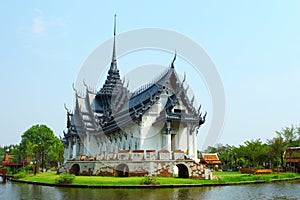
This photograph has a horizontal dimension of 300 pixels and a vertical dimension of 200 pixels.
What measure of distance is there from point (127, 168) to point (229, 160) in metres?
38.7

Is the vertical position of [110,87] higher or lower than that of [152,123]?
higher

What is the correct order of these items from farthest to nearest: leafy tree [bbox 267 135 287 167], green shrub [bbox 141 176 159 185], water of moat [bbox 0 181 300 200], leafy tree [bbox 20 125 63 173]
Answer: leafy tree [bbox 20 125 63 173] → leafy tree [bbox 267 135 287 167] → green shrub [bbox 141 176 159 185] → water of moat [bbox 0 181 300 200]

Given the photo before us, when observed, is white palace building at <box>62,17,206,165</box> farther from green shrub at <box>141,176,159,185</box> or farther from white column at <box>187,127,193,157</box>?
green shrub at <box>141,176,159,185</box>

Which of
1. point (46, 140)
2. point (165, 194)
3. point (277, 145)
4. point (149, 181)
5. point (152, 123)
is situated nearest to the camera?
point (165, 194)

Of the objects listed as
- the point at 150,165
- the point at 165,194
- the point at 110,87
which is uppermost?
the point at 110,87

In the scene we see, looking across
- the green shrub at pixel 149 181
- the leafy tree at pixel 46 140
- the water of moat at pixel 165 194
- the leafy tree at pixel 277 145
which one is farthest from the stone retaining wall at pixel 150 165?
the leafy tree at pixel 46 140

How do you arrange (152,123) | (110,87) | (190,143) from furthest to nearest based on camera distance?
(110,87), (190,143), (152,123)

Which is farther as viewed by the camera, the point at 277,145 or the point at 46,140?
the point at 46,140

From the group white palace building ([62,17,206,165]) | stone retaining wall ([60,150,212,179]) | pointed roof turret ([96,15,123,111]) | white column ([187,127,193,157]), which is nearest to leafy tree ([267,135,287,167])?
white palace building ([62,17,206,165])

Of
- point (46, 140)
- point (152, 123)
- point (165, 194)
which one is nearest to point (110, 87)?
point (152, 123)

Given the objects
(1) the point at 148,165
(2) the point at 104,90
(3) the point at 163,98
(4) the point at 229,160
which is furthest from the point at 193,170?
(4) the point at 229,160

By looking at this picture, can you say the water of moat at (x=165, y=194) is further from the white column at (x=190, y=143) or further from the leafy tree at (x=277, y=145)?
the leafy tree at (x=277, y=145)

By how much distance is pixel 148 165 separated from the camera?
25219 mm

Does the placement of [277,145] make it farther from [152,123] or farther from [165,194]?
[165,194]
